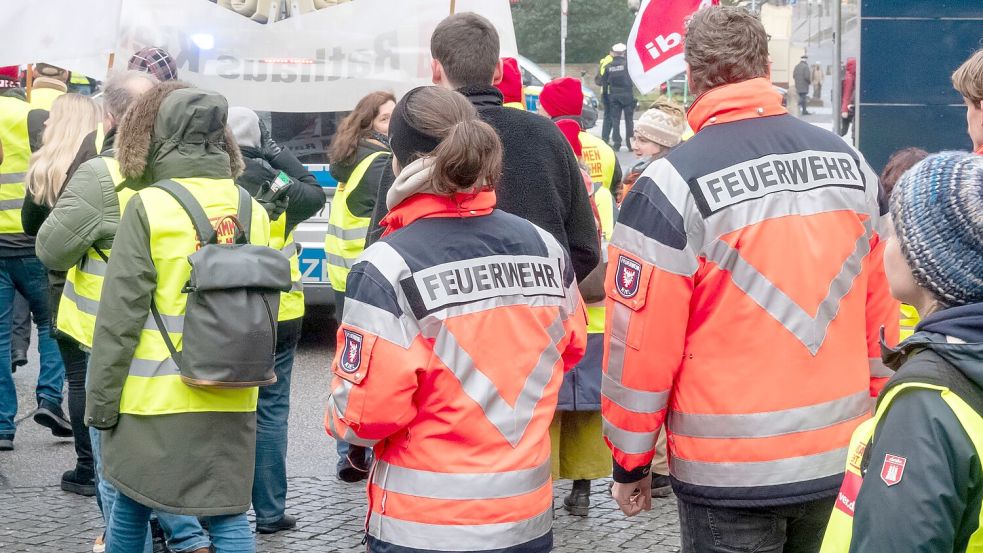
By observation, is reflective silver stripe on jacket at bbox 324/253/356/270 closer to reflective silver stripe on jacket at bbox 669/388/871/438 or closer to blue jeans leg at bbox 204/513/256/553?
→ blue jeans leg at bbox 204/513/256/553

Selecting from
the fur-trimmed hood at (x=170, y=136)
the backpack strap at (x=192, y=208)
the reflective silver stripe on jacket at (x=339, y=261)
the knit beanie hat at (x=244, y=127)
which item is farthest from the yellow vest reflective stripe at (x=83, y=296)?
the reflective silver stripe on jacket at (x=339, y=261)

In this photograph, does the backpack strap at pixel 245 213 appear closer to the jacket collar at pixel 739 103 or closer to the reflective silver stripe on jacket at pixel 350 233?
the jacket collar at pixel 739 103

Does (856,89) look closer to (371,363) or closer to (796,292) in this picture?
(796,292)

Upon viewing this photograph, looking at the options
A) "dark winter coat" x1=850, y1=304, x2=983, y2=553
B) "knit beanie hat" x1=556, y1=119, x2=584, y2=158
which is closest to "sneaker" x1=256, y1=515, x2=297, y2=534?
"knit beanie hat" x1=556, y1=119, x2=584, y2=158

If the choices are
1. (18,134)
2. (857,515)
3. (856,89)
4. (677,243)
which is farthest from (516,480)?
(856,89)

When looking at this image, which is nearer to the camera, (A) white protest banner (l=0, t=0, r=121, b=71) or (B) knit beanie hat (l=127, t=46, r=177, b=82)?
(A) white protest banner (l=0, t=0, r=121, b=71)

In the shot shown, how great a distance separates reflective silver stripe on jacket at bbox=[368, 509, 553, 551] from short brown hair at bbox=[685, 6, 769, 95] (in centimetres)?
126

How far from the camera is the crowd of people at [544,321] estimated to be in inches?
75.6

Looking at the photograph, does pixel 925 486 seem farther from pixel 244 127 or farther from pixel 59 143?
pixel 59 143

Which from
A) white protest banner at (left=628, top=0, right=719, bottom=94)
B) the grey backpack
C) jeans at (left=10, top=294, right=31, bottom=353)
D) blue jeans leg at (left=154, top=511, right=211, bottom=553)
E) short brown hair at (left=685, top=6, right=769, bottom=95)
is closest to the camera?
short brown hair at (left=685, top=6, right=769, bottom=95)

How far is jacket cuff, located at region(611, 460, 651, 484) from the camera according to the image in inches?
127

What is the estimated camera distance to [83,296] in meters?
4.68

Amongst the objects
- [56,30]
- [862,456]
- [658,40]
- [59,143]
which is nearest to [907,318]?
[862,456]

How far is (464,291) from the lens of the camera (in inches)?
113
